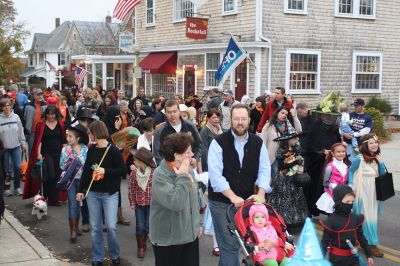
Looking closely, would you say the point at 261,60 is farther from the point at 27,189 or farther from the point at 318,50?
the point at 27,189

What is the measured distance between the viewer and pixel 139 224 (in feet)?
23.4

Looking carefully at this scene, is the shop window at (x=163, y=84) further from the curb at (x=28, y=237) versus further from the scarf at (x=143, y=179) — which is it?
the scarf at (x=143, y=179)

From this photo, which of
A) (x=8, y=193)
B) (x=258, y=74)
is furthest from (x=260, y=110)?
(x=258, y=74)

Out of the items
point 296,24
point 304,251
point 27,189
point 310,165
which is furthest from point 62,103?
point 296,24

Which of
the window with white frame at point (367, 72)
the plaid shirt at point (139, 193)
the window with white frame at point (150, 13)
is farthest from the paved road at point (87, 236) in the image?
the window with white frame at point (150, 13)

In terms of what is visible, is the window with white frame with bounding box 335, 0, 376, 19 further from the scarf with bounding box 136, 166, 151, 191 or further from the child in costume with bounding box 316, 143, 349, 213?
the scarf with bounding box 136, 166, 151, 191

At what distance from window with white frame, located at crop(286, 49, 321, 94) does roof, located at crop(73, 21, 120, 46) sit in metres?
52.7

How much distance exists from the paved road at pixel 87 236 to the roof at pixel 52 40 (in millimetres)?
70743

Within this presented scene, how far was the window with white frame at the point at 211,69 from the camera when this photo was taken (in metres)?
22.7

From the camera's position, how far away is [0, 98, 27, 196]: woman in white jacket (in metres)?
10.4

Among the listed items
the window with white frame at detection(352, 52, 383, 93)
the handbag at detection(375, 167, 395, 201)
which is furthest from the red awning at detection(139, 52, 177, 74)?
the handbag at detection(375, 167, 395, 201)

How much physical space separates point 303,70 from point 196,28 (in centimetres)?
487

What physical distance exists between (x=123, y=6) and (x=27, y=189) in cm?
1542

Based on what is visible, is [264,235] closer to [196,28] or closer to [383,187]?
[383,187]
